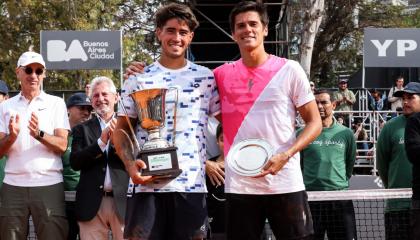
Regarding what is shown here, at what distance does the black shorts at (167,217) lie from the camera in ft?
13.9

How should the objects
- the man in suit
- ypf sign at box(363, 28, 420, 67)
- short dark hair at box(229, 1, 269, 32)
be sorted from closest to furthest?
short dark hair at box(229, 1, 269, 32), the man in suit, ypf sign at box(363, 28, 420, 67)

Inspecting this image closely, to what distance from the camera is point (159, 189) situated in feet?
14.0

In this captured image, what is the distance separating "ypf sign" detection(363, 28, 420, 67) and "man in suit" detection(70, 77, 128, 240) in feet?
32.4

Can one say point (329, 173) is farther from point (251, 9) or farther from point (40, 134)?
point (251, 9)

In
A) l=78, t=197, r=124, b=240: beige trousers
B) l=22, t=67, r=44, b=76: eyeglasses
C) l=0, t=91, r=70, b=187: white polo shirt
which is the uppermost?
l=22, t=67, r=44, b=76: eyeglasses

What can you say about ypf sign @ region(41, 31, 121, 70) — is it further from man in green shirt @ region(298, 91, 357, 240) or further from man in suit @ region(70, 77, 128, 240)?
man in suit @ region(70, 77, 128, 240)

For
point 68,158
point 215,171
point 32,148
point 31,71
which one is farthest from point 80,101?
point 215,171

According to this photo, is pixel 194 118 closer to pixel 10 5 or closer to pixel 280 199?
pixel 280 199

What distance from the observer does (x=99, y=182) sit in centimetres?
608

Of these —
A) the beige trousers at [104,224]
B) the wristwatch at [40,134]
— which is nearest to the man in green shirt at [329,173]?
the beige trousers at [104,224]

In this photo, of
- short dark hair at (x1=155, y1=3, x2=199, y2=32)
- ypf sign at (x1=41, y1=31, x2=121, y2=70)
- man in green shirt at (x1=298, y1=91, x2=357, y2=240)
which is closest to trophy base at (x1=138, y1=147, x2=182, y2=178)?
short dark hair at (x1=155, y1=3, x2=199, y2=32)

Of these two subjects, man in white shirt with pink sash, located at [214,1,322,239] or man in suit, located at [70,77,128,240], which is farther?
man in suit, located at [70,77,128,240]

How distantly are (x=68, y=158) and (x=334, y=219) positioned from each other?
2571mm

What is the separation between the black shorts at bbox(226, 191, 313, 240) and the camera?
4.42 metres
